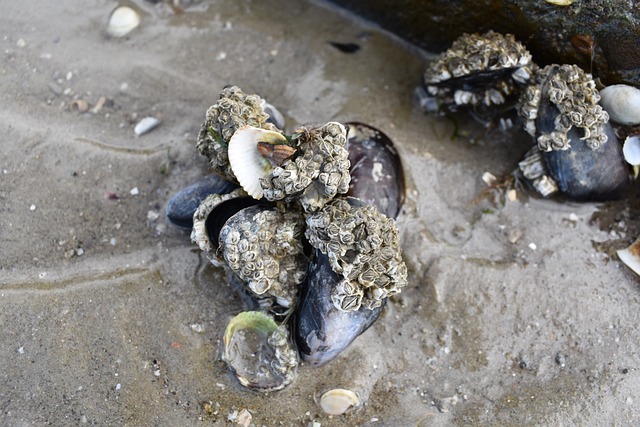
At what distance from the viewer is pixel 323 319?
355 centimetres

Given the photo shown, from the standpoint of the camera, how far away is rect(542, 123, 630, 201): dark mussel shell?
4.09 metres

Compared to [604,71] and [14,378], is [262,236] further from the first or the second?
[604,71]

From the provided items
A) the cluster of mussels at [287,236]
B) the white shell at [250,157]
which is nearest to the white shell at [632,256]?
the cluster of mussels at [287,236]

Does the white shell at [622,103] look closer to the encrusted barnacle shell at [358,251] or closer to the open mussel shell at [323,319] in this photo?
the encrusted barnacle shell at [358,251]

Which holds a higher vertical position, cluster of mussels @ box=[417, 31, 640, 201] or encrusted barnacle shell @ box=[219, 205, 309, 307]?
cluster of mussels @ box=[417, 31, 640, 201]

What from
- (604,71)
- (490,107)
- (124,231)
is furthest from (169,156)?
(604,71)

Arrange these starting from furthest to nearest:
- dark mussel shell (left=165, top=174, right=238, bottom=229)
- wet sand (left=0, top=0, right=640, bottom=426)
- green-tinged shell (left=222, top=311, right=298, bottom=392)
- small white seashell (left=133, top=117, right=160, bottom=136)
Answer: small white seashell (left=133, top=117, right=160, bottom=136) → dark mussel shell (left=165, top=174, right=238, bottom=229) → wet sand (left=0, top=0, right=640, bottom=426) → green-tinged shell (left=222, top=311, right=298, bottom=392)

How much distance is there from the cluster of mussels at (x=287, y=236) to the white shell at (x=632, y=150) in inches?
73.8

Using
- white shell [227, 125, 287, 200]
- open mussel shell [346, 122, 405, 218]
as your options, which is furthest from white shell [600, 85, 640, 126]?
white shell [227, 125, 287, 200]

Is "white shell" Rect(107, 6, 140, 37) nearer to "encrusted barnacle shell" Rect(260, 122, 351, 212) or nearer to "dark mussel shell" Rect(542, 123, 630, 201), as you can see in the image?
"encrusted barnacle shell" Rect(260, 122, 351, 212)

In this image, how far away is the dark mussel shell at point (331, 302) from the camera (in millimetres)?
3553

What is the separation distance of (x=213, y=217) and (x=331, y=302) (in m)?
0.99

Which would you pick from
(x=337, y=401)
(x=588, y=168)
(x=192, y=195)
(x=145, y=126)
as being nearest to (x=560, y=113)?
(x=588, y=168)

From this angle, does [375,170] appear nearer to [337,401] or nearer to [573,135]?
[573,135]
